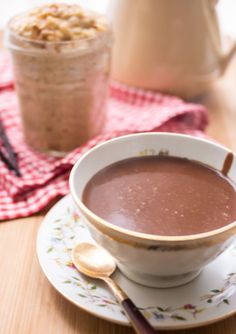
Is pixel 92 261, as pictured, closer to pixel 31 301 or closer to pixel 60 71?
pixel 31 301

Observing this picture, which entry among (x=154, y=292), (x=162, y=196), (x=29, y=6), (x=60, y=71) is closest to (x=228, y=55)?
(x=60, y=71)

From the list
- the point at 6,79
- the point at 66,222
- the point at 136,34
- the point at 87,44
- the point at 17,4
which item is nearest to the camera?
the point at 66,222

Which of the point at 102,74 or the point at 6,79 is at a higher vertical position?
the point at 102,74

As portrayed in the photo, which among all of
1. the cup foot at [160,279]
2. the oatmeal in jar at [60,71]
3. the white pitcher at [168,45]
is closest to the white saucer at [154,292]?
the cup foot at [160,279]

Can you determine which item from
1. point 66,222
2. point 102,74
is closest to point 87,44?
point 102,74

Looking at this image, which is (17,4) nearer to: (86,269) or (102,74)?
(102,74)

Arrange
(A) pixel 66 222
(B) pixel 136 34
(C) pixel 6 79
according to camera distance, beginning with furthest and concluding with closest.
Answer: (C) pixel 6 79
(B) pixel 136 34
(A) pixel 66 222

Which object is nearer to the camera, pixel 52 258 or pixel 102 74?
pixel 52 258
